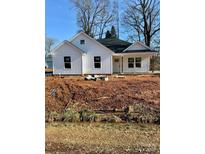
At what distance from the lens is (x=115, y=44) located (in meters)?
1.62

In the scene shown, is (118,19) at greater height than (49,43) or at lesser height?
greater

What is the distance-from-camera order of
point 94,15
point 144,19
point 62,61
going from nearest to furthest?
point 144,19
point 94,15
point 62,61

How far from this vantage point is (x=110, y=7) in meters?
1.55

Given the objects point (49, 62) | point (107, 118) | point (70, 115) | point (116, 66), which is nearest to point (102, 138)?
point (107, 118)

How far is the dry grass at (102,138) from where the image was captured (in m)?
1.46

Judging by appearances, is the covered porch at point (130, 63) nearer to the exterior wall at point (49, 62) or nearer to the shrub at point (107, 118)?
the shrub at point (107, 118)

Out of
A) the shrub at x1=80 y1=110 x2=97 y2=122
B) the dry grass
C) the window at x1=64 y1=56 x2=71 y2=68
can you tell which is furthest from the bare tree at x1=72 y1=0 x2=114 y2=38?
the dry grass

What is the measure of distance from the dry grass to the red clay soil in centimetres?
14

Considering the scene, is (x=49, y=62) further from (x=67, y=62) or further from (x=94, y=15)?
(x=94, y=15)

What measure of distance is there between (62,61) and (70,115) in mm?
382

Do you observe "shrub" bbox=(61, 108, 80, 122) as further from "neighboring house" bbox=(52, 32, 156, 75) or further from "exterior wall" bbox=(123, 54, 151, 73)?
"exterior wall" bbox=(123, 54, 151, 73)

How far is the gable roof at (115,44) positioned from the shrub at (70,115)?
1.67 feet
